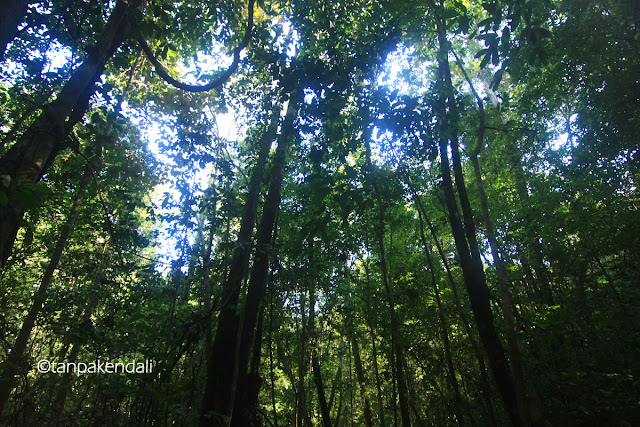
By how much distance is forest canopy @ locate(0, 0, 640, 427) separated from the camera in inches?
A: 146

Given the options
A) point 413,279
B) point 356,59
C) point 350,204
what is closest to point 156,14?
point 356,59

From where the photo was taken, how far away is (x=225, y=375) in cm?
491

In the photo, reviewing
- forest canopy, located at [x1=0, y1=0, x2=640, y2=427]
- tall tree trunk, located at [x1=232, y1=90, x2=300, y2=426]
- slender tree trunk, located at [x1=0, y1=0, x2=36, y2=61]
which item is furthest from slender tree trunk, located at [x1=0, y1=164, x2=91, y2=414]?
slender tree trunk, located at [x1=0, y1=0, x2=36, y2=61]

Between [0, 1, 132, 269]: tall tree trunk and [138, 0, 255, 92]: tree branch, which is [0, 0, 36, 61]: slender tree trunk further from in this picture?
[138, 0, 255, 92]: tree branch

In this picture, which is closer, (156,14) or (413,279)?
(156,14)

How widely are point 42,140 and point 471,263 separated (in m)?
6.24

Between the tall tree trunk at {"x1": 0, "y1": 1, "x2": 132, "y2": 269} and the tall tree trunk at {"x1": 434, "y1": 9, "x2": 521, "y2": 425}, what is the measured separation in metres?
3.75

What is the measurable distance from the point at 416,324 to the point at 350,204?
5.96 m

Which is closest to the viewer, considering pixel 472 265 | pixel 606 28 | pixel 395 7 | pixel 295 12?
pixel 295 12

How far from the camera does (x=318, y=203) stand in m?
4.42

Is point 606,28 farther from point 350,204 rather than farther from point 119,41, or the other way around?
point 119,41

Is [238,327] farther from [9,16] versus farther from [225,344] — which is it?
[9,16]

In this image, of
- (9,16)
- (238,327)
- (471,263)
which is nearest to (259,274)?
(238,327)
